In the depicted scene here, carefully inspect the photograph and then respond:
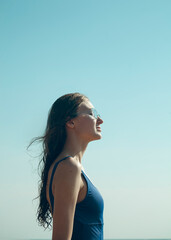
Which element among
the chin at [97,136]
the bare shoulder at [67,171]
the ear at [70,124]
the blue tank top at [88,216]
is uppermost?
the ear at [70,124]

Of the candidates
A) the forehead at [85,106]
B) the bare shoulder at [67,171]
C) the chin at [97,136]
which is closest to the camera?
the bare shoulder at [67,171]

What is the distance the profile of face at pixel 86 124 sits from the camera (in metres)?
4.20

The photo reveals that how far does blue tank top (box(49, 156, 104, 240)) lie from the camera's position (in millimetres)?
3668

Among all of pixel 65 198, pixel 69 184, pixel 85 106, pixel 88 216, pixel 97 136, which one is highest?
pixel 85 106

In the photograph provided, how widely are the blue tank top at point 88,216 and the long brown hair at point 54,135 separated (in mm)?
495

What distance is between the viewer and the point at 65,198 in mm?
3432

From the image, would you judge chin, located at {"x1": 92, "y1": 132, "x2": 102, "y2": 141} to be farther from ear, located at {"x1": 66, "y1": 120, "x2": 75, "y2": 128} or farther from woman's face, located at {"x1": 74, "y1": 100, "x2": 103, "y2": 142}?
ear, located at {"x1": 66, "y1": 120, "x2": 75, "y2": 128}

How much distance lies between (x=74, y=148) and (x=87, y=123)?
0.37 m

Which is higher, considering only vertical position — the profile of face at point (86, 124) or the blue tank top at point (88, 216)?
the profile of face at point (86, 124)

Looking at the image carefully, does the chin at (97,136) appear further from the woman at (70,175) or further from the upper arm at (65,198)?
the upper arm at (65,198)

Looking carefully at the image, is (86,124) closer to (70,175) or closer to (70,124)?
(70,124)

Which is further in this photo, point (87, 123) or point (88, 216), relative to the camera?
point (87, 123)

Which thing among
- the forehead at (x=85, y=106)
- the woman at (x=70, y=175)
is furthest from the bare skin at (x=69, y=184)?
the forehead at (x=85, y=106)

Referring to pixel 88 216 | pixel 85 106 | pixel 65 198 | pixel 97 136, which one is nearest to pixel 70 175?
pixel 65 198
